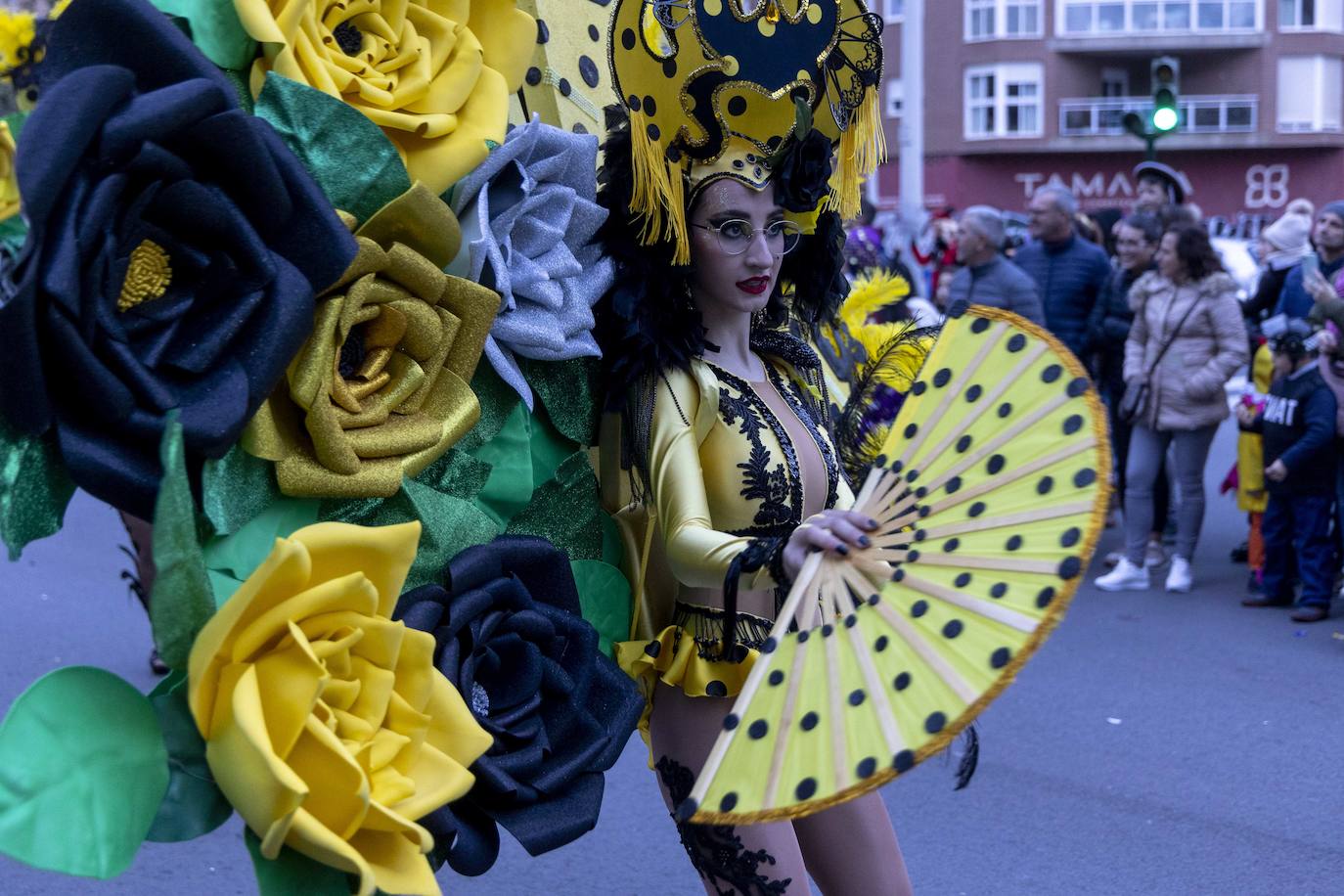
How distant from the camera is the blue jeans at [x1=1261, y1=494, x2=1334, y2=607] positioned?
20.7ft

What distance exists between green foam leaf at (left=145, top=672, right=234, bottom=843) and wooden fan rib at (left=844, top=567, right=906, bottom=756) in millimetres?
794

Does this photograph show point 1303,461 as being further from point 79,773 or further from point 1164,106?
point 1164,106

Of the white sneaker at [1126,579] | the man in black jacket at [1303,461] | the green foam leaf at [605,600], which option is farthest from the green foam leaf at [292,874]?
the white sneaker at [1126,579]

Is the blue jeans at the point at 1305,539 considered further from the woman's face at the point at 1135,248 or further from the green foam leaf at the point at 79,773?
the green foam leaf at the point at 79,773

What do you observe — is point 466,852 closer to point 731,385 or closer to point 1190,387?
point 731,385

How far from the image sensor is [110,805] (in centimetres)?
166

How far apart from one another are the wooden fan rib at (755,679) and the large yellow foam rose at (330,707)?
0.99ft

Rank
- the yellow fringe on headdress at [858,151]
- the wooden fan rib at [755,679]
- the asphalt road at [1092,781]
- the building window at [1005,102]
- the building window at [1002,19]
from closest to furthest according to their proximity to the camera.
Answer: the wooden fan rib at [755,679], the yellow fringe on headdress at [858,151], the asphalt road at [1092,781], the building window at [1002,19], the building window at [1005,102]

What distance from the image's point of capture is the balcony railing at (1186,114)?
3198cm

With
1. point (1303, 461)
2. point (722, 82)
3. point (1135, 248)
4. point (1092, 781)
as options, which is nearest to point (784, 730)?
point (722, 82)

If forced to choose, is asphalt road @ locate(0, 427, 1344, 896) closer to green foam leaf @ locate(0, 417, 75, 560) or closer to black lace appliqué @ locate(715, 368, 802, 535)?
black lace appliqué @ locate(715, 368, 802, 535)

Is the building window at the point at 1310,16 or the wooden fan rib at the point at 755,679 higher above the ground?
the building window at the point at 1310,16

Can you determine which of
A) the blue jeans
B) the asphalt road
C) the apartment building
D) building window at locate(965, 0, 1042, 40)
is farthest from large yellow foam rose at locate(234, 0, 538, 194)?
building window at locate(965, 0, 1042, 40)

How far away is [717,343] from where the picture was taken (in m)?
2.53
